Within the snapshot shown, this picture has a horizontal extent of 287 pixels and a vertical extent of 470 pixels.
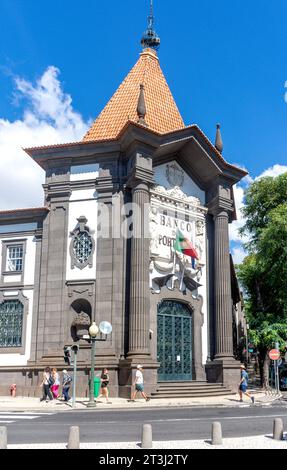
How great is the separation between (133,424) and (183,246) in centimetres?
1502

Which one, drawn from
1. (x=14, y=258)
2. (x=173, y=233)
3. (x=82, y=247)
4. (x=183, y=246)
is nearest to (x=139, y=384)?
(x=82, y=247)

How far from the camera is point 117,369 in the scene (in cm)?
2491

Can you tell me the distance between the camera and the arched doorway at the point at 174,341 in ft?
89.9

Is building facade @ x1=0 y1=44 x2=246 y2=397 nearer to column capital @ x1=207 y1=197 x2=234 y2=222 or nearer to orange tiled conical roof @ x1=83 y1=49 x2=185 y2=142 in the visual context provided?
column capital @ x1=207 y1=197 x2=234 y2=222

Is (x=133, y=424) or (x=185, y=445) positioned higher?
(x=185, y=445)

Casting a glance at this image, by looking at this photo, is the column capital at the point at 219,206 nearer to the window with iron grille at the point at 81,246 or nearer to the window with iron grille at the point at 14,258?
Answer: the window with iron grille at the point at 81,246

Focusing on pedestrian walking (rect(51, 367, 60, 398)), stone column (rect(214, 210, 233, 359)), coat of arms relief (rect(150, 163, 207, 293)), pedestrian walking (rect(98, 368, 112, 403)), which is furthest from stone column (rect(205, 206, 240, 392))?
pedestrian walking (rect(51, 367, 60, 398))

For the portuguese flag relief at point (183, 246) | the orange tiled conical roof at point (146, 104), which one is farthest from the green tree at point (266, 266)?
the orange tiled conical roof at point (146, 104)

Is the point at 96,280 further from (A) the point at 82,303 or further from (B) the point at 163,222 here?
(B) the point at 163,222

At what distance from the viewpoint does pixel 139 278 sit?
25547mm

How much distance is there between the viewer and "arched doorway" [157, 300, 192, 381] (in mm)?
27391

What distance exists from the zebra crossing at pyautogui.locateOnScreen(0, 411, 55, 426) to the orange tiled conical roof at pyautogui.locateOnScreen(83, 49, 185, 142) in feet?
52.6

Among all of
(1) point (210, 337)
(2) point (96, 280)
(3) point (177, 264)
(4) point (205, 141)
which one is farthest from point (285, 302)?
(2) point (96, 280)

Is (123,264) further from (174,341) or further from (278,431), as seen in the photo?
(278,431)
